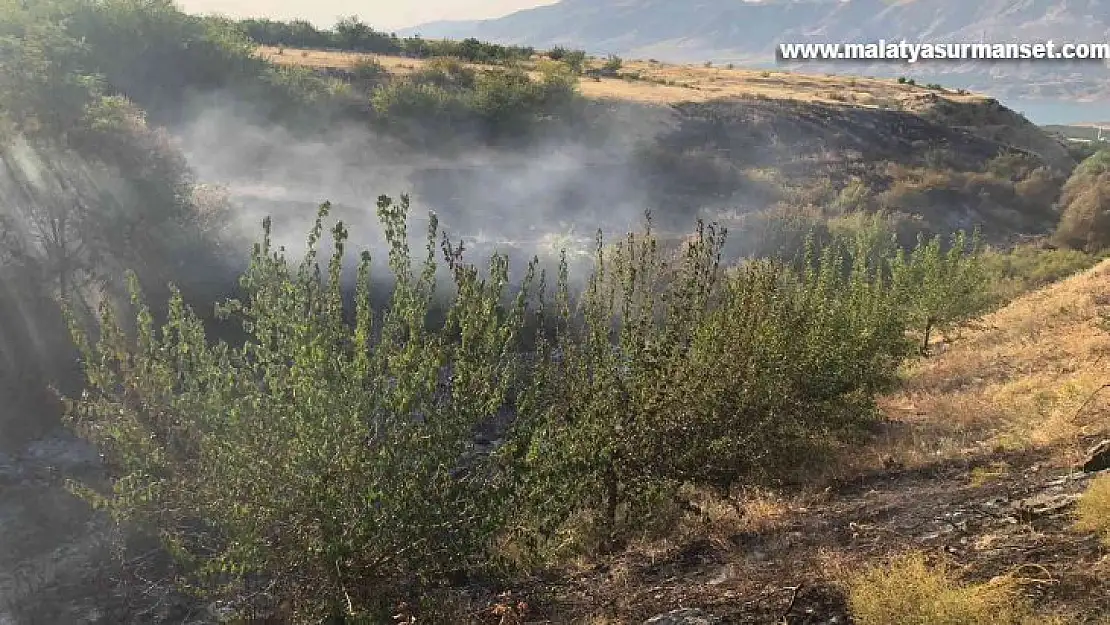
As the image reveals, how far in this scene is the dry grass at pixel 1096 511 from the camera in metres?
5.73

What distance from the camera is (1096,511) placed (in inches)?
231

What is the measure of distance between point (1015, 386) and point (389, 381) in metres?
12.1

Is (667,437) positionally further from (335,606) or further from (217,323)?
(217,323)

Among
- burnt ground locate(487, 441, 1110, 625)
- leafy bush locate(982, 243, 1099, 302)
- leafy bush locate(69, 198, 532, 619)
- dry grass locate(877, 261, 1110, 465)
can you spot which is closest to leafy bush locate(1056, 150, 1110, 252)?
leafy bush locate(982, 243, 1099, 302)

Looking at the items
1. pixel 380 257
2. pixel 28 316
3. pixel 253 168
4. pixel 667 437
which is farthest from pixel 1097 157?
pixel 28 316

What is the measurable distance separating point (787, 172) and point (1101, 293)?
2391cm

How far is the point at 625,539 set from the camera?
8.66 metres

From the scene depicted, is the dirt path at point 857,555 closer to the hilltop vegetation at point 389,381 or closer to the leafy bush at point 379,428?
the hilltop vegetation at point 389,381

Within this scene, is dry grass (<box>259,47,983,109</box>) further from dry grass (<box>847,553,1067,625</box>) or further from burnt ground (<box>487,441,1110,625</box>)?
dry grass (<box>847,553,1067,625</box>)

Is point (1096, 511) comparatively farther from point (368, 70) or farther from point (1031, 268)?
point (368, 70)

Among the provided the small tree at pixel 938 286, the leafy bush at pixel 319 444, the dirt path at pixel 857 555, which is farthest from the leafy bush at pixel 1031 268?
the leafy bush at pixel 319 444

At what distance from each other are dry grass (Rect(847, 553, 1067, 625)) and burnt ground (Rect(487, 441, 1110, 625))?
0.16 meters

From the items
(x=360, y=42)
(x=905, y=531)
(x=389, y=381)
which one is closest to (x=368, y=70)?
(x=360, y=42)

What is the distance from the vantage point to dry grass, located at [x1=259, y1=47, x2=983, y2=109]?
4866cm
